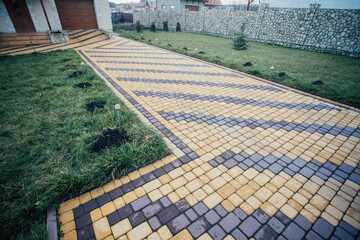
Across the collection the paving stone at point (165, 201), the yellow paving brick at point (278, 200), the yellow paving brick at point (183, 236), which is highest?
the yellow paving brick at point (183, 236)

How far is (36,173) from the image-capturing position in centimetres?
267

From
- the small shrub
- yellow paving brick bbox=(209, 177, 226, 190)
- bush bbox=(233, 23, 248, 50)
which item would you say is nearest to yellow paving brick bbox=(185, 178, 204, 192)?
yellow paving brick bbox=(209, 177, 226, 190)

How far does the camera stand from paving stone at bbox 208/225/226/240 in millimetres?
2025

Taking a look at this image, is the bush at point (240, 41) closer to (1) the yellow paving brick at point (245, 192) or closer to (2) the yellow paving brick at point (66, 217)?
(1) the yellow paving brick at point (245, 192)

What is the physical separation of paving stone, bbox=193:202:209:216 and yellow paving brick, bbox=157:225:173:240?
0.43 meters

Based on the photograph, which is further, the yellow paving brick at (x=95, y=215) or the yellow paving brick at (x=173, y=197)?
the yellow paving brick at (x=173, y=197)

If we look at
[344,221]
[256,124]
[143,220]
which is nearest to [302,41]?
[256,124]

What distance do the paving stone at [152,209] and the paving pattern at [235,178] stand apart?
0.01 meters

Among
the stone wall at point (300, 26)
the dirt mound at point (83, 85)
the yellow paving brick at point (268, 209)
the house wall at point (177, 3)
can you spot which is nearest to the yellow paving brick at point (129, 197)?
the yellow paving brick at point (268, 209)

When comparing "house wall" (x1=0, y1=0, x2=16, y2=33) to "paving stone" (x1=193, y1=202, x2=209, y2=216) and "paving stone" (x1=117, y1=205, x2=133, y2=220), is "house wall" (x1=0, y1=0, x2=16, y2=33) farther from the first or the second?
"paving stone" (x1=193, y1=202, x2=209, y2=216)

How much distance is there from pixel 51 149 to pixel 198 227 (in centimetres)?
276

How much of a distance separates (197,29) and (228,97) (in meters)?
19.2

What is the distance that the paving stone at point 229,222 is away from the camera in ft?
6.95

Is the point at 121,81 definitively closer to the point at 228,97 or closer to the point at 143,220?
the point at 228,97
